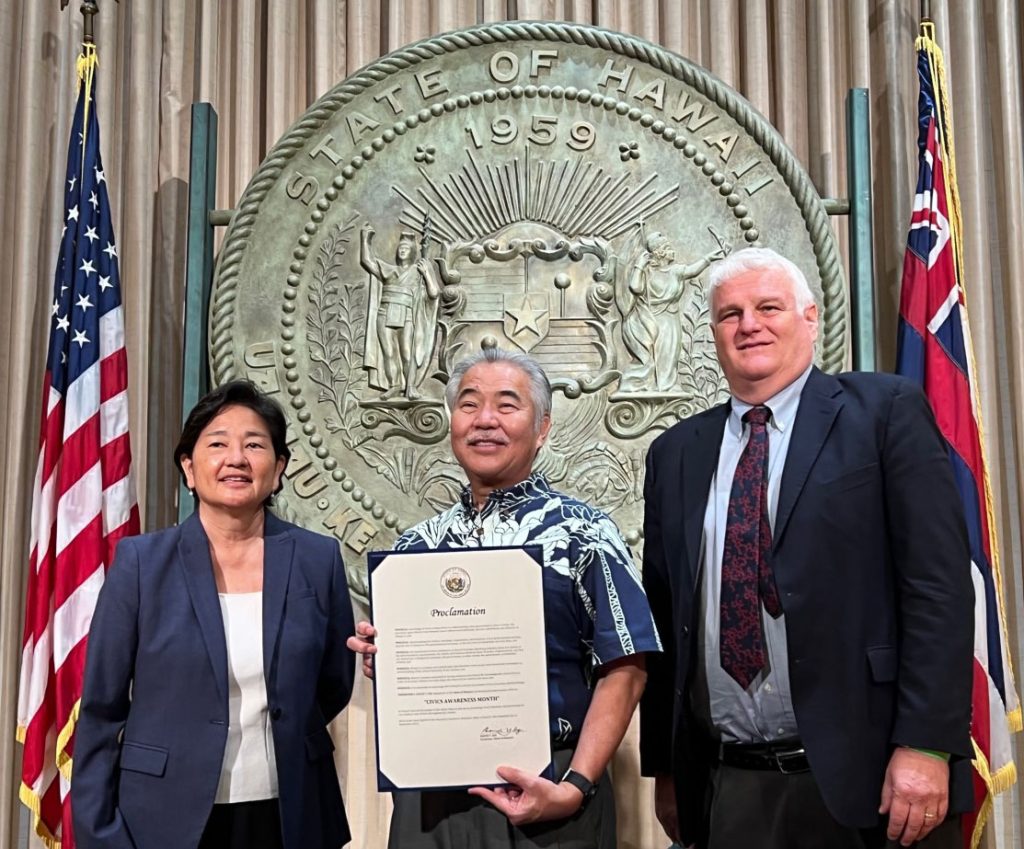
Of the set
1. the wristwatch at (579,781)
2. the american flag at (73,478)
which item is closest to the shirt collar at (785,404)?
the wristwatch at (579,781)

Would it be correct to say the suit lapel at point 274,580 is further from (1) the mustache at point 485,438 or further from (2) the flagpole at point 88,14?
(2) the flagpole at point 88,14

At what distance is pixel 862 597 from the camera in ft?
6.59

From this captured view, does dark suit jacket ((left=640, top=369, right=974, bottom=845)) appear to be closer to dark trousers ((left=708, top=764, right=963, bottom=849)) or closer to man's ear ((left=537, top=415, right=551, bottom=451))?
dark trousers ((left=708, top=764, right=963, bottom=849))

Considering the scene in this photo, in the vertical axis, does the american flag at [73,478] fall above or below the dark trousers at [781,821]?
above

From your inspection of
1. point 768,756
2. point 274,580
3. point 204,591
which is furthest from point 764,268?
point 204,591

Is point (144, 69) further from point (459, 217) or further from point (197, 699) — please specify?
point (197, 699)

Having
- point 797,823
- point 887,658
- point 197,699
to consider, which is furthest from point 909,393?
point 197,699

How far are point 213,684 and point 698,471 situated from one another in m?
1.00

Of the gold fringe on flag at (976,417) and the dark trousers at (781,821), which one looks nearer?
the dark trousers at (781,821)

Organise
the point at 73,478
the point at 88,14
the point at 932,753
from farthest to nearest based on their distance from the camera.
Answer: the point at 88,14
the point at 73,478
the point at 932,753

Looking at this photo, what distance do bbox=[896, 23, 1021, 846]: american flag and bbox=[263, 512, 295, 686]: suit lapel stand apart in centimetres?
172

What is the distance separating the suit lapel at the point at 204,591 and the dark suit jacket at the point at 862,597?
2.79 ft

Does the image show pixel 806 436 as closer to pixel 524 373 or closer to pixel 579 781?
pixel 524 373

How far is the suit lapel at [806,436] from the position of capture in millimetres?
A: 2053
